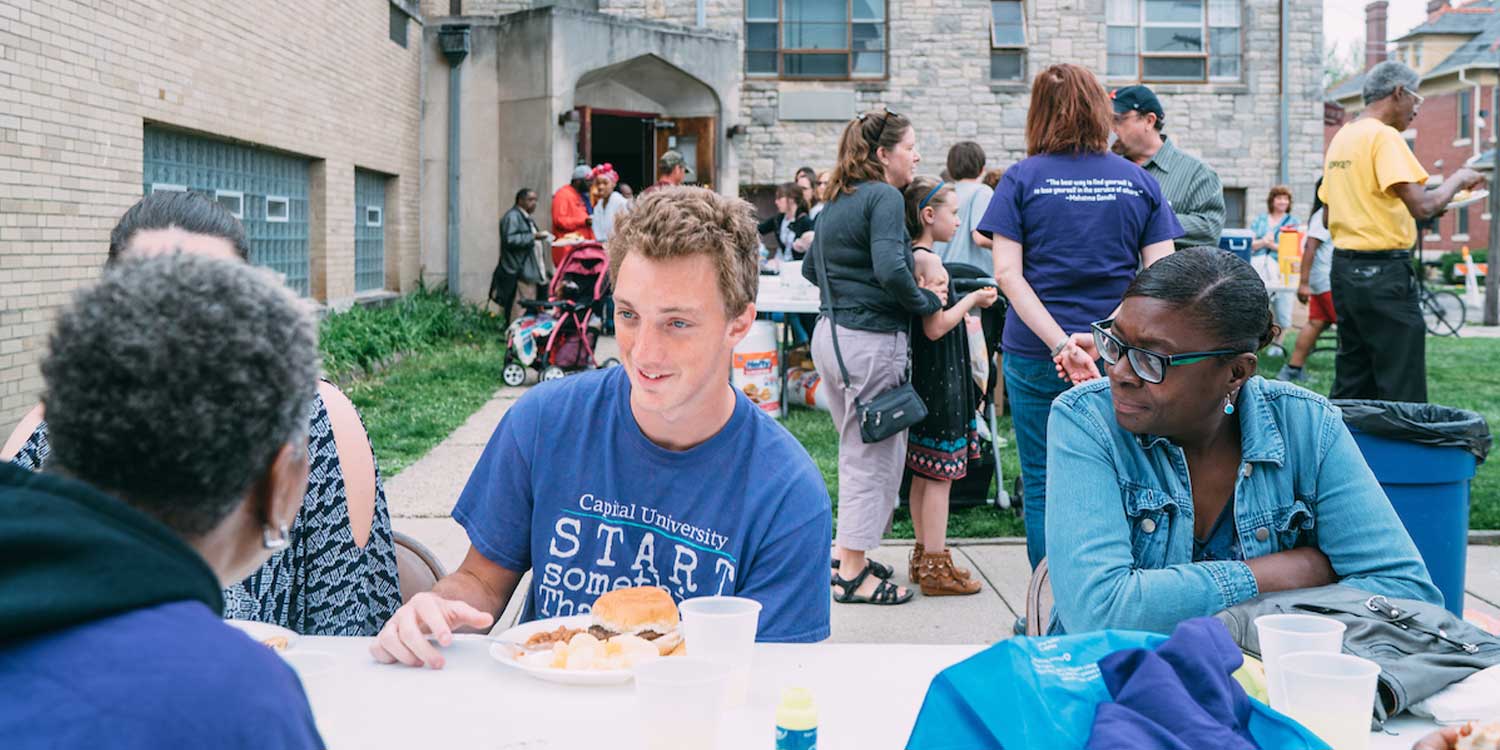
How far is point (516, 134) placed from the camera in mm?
19062

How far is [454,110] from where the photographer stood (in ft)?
A: 63.4

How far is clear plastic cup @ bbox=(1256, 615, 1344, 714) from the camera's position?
6.00ft

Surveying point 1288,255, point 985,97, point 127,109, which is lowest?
point 1288,255

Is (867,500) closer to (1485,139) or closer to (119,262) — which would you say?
(119,262)

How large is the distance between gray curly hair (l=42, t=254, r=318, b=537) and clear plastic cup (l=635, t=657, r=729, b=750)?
0.71 meters

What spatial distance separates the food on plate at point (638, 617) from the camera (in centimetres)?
218

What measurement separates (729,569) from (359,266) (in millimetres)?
15506

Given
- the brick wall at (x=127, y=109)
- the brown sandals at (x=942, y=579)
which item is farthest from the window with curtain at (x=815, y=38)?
the brown sandals at (x=942, y=579)

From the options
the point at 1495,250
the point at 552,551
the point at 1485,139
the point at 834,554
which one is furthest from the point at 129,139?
the point at 1485,139

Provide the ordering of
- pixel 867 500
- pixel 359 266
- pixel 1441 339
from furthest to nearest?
1. pixel 1441 339
2. pixel 359 266
3. pixel 867 500

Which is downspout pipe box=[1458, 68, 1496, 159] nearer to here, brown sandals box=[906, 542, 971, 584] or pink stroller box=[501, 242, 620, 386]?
pink stroller box=[501, 242, 620, 386]

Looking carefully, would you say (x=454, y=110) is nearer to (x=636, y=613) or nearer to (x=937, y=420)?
(x=937, y=420)

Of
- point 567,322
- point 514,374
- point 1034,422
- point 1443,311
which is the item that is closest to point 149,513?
point 1034,422

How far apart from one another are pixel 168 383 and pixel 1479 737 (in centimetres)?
177
